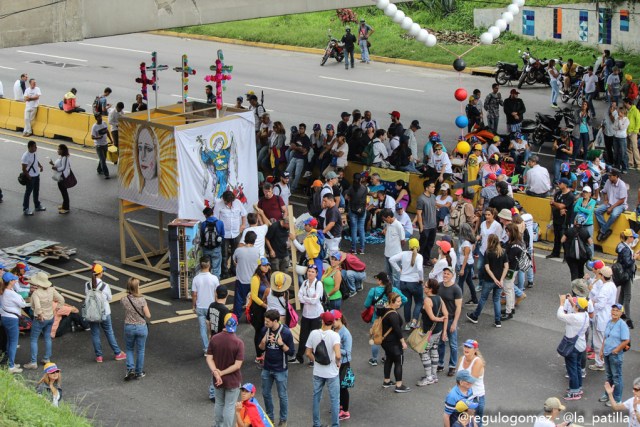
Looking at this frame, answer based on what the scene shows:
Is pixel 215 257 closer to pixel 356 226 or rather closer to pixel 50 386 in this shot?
pixel 356 226

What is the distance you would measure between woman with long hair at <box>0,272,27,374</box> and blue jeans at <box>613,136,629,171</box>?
1569 cm

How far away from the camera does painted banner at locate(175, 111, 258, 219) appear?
64.6 ft

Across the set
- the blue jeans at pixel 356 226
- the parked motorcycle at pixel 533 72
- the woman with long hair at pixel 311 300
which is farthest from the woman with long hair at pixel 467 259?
the parked motorcycle at pixel 533 72

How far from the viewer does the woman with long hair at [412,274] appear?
17.3 metres

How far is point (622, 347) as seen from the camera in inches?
581

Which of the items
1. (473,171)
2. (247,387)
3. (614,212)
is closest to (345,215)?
(473,171)

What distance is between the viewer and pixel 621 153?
86.4ft

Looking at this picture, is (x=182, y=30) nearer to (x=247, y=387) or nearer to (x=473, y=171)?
(x=473, y=171)

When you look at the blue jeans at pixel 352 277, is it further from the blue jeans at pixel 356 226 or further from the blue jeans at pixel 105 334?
the blue jeans at pixel 105 334

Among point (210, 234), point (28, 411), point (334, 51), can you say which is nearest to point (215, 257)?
point (210, 234)

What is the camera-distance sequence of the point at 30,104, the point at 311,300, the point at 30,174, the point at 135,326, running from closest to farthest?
the point at 135,326, the point at 311,300, the point at 30,174, the point at 30,104

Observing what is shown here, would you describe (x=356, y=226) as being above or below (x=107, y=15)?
below

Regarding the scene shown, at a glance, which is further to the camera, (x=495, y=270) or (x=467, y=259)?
(x=467, y=259)

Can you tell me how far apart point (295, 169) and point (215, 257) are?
6.72 m
